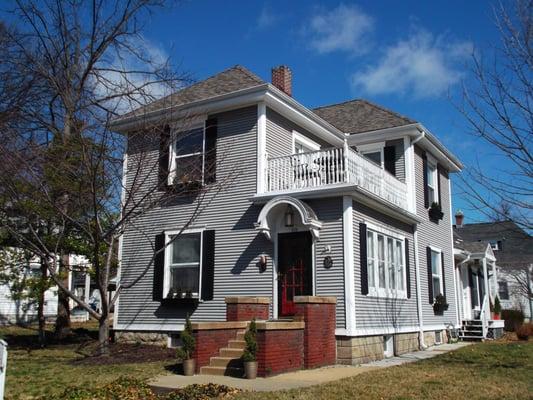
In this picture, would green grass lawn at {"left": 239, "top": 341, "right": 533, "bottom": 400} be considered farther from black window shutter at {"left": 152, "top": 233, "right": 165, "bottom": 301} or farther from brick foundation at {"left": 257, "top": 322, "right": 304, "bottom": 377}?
black window shutter at {"left": 152, "top": 233, "right": 165, "bottom": 301}

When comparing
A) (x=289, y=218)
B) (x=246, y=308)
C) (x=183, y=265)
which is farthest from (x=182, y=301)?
(x=289, y=218)

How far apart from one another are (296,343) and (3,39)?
545 inches

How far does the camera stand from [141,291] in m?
15.0

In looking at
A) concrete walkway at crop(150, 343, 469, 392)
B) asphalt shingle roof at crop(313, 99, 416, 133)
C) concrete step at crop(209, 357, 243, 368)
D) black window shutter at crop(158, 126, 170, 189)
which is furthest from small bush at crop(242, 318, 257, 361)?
asphalt shingle roof at crop(313, 99, 416, 133)

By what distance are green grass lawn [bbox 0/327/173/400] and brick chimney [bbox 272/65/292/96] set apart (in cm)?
934

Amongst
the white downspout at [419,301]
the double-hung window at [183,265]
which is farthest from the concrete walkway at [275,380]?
the white downspout at [419,301]

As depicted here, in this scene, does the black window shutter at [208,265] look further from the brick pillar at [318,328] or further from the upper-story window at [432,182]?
the upper-story window at [432,182]

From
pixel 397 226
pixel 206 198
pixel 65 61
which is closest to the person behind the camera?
pixel 206 198

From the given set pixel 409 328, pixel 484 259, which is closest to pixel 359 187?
pixel 409 328

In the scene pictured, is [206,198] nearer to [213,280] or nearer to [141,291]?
[213,280]

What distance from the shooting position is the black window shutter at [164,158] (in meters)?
14.7

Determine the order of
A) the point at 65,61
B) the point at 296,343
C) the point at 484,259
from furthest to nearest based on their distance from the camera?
the point at 484,259 < the point at 65,61 < the point at 296,343

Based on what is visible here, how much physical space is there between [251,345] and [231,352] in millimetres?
1122

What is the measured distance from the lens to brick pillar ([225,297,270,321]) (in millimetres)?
11727
